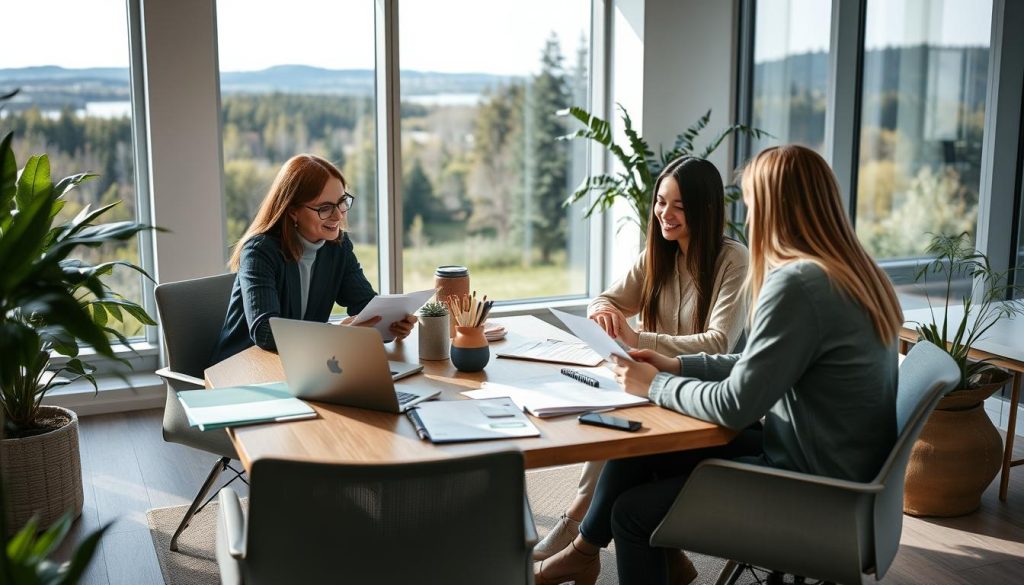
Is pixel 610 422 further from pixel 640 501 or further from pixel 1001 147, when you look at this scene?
pixel 1001 147

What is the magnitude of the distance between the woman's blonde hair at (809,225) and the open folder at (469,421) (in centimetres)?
55

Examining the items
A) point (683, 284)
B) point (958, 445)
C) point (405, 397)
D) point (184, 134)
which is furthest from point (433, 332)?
point (184, 134)

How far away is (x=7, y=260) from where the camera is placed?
135cm

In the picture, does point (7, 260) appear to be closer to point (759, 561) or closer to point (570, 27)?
point (759, 561)

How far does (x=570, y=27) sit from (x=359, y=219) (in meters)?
1.54

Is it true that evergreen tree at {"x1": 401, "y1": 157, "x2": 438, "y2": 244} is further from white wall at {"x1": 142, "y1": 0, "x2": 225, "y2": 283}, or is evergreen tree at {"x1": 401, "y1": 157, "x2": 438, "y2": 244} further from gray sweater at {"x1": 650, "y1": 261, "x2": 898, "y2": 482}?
gray sweater at {"x1": 650, "y1": 261, "x2": 898, "y2": 482}

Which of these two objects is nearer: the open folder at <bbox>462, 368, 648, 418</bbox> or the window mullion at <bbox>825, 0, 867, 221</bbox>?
the open folder at <bbox>462, 368, 648, 418</bbox>

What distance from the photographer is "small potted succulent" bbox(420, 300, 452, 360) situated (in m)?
2.47

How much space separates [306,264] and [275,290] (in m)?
0.24

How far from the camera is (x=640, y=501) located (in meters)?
2.07

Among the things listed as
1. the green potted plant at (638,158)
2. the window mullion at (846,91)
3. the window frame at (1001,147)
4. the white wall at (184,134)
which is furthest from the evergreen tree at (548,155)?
the white wall at (184,134)

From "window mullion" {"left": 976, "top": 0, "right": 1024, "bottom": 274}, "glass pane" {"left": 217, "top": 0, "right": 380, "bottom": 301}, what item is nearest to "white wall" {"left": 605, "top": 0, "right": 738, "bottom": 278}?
"glass pane" {"left": 217, "top": 0, "right": 380, "bottom": 301}

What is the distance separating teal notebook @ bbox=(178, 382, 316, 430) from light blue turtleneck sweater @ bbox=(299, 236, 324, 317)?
2.65 ft

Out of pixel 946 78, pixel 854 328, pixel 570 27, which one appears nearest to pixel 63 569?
pixel 854 328
